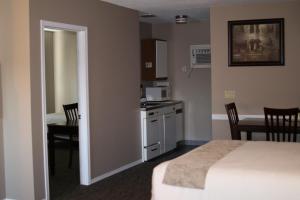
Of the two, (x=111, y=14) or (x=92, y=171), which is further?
(x=111, y=14)

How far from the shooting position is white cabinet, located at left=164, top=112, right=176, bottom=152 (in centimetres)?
749

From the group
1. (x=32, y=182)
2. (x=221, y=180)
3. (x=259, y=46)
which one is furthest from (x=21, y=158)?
(x=259, y=46)

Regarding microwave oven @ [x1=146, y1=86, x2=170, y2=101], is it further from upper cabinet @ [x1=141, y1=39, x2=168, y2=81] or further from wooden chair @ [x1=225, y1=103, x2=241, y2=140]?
wooden chair @ [x1=225, y1=103, x2=241, y2=140]

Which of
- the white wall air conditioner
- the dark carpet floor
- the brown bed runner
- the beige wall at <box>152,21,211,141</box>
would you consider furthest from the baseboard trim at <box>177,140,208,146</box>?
the brown bed runner

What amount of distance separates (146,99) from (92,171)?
272 centimetres

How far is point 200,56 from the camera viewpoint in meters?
8.10

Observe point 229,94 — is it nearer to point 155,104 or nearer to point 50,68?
point 155,104

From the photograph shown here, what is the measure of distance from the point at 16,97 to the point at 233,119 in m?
2.86

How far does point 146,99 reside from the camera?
796 centimetres

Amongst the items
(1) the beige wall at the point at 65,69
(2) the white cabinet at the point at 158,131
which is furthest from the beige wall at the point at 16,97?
Result: (1) the beige wall at the point at 65,69

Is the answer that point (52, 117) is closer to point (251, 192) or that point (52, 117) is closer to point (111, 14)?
point (111, 14)

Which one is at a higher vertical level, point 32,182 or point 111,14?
point 111,14

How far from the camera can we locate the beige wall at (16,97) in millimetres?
4410

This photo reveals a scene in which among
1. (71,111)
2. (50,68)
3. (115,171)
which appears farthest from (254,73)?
Result: (50,68)
